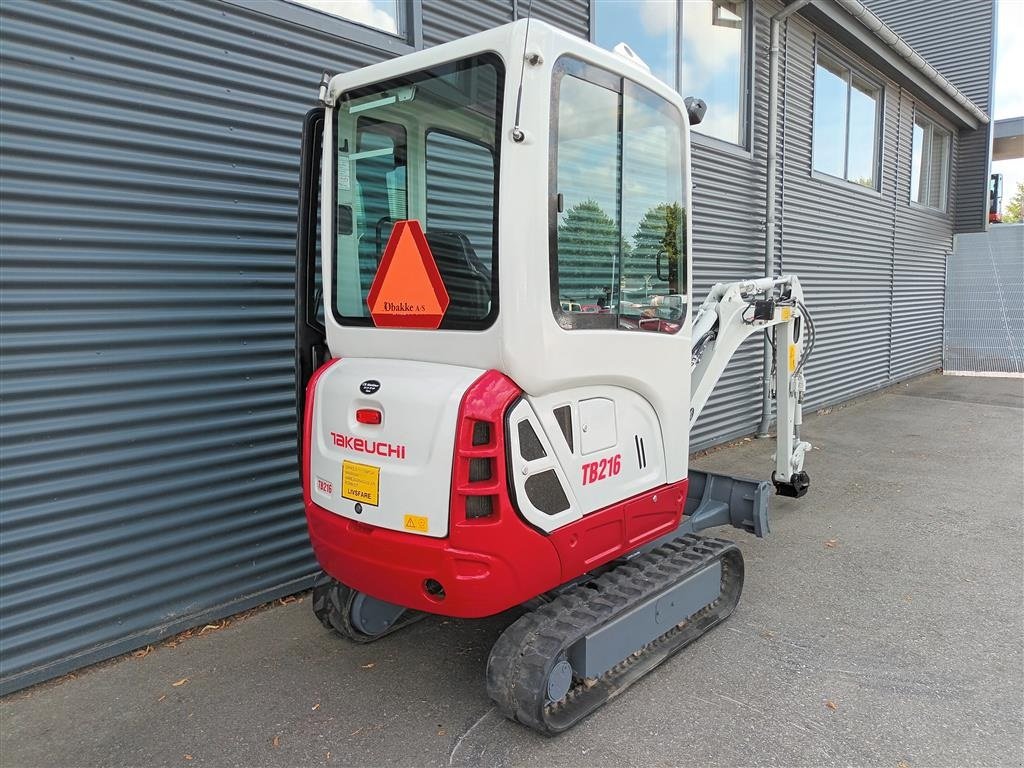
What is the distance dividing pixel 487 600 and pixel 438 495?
0.46 m

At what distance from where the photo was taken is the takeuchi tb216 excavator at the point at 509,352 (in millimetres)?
2617

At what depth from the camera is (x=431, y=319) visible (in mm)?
2805

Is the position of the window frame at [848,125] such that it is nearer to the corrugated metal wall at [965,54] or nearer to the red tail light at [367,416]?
the corrugated metal wall at [965,54]

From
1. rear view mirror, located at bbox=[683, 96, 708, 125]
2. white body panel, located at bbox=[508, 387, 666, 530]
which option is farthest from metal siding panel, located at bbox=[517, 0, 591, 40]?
white body panel, located at bbox=[508, 387, 666, 530]

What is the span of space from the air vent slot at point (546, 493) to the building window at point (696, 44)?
504 cm

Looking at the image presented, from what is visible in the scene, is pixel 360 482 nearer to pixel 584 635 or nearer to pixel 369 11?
pixel 584 635

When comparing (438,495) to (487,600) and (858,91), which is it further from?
(858,91)

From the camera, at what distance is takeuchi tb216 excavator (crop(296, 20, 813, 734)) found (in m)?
2.62

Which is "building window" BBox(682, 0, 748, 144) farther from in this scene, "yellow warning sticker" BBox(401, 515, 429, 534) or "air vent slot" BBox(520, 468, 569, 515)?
"yellow warning sticker" BBox(401, 515, 429, 534)

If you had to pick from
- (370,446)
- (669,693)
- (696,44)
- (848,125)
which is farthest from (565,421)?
(848,125)

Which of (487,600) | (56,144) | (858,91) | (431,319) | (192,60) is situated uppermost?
(858,91)

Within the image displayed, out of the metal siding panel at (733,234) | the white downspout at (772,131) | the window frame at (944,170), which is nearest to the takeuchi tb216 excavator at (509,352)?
the metal siding panel at (733,234)

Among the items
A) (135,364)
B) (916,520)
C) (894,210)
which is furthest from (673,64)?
(894,210)

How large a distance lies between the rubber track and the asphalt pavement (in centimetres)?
9
